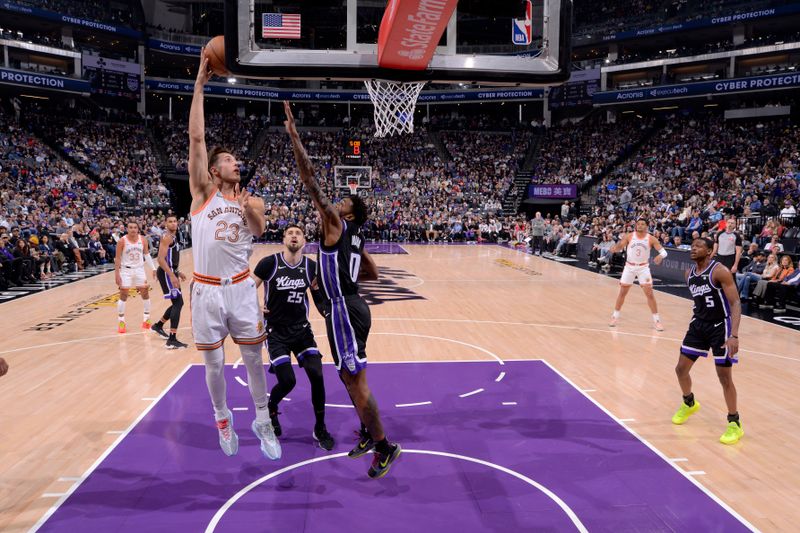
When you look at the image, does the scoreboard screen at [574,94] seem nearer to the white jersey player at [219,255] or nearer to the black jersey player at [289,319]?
the black jersey player at [289,319]

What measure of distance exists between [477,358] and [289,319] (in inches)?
143

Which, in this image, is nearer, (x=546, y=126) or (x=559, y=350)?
(x=559, y=350)

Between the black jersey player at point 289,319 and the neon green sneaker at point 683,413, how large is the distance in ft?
10.7

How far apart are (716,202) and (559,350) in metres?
15.8

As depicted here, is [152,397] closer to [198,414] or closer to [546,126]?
[198,414]

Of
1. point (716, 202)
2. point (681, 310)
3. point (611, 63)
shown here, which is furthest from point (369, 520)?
point (611, 63)

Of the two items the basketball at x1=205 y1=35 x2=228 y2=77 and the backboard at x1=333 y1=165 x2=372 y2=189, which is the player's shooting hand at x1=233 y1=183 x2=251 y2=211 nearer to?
the basketball at x1=205 y1=35 x2=228 y2=77

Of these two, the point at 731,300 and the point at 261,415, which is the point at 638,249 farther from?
the point at 261,415

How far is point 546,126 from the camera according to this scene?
39344mm

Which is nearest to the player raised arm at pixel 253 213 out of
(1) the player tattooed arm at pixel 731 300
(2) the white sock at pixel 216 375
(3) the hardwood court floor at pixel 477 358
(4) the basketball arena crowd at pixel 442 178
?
(2) the white sock at pixel 216 375

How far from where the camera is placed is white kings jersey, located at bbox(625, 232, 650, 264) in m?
10.3

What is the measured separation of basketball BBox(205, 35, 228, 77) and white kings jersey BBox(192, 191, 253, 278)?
4.96ft

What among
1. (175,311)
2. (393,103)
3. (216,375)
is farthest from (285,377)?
(393,103)

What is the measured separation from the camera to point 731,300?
17.3 ft
